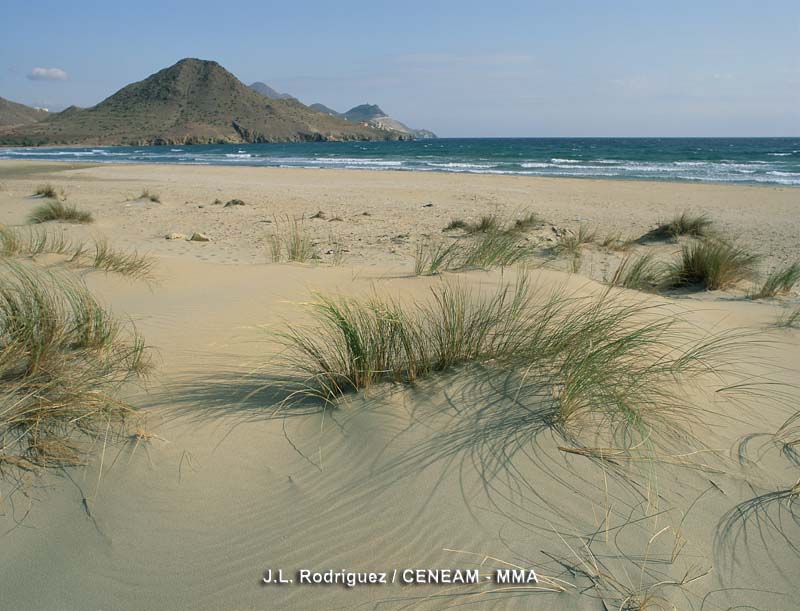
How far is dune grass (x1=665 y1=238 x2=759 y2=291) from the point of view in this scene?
5.82 meters

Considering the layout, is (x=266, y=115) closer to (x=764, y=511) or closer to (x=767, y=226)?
(x=767, y=226)

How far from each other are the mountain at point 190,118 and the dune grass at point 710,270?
9656 centimetres


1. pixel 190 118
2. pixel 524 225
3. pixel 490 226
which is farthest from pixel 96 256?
pixel 190 118

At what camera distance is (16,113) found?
158 meters

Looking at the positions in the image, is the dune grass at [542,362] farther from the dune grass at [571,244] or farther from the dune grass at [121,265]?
the dune grass at [571,244]

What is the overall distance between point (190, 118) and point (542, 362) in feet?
376

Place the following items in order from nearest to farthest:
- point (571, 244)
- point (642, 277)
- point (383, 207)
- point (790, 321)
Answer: point (790, 321)
point (642, 277)
point (571, 244)
point (383, 207)

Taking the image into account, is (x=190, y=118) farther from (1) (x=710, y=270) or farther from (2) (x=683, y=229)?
(1) (x=710, y=270)

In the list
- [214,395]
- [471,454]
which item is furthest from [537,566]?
[214,395]

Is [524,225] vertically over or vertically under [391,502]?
over

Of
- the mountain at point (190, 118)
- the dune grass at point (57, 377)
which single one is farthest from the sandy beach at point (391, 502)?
the mountain at point (190, 118)

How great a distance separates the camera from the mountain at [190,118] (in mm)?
90938

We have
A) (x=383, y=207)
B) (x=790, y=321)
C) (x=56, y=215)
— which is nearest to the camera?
(x=790, y=321)

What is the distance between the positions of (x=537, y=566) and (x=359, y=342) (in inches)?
51.0
